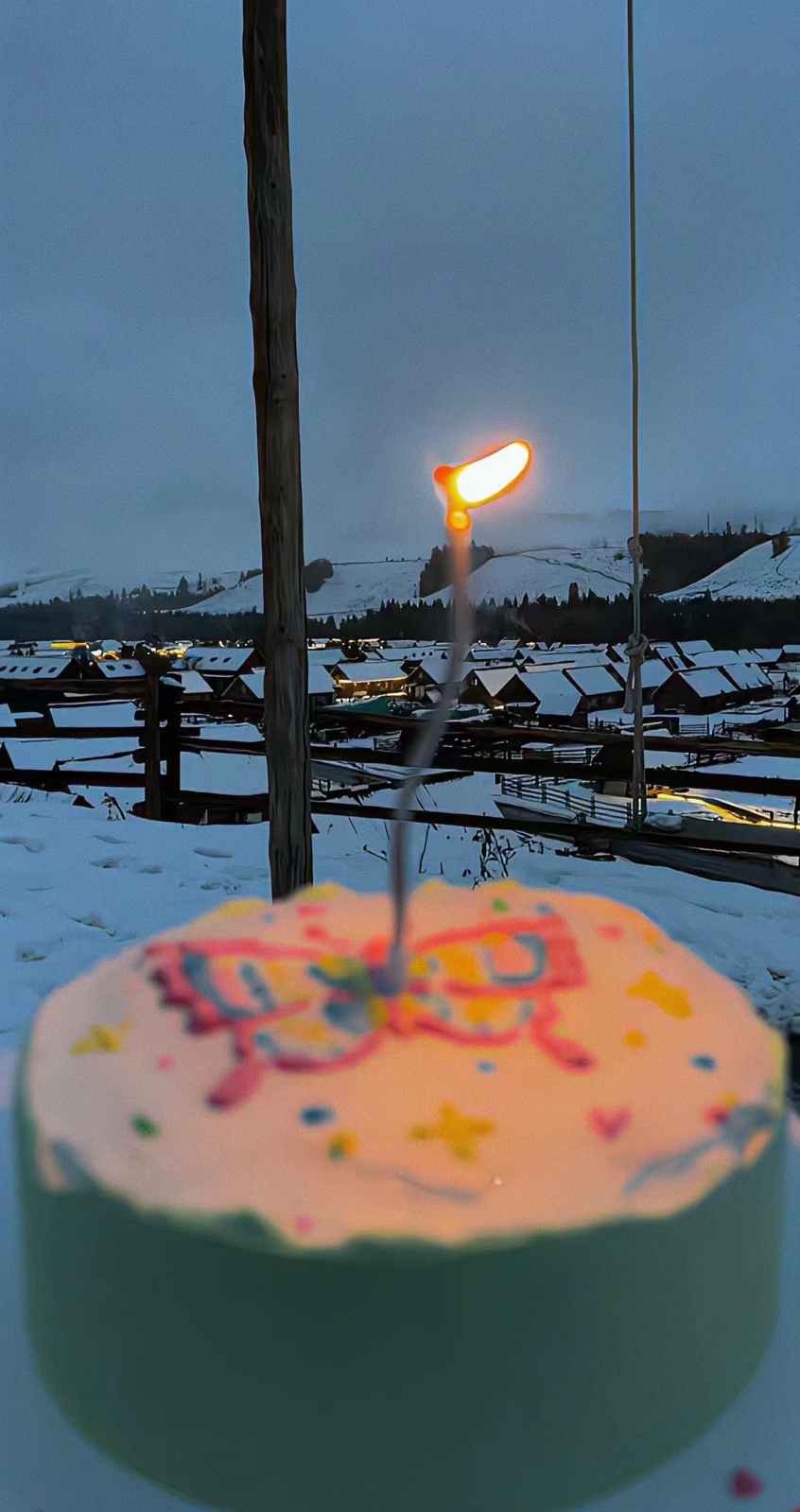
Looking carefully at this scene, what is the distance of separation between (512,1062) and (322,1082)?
0.20 metres

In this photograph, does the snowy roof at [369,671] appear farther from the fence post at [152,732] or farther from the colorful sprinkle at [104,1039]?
the colorful sprinkle at [104,1039]

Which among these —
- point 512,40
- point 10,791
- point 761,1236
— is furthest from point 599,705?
point 761,1236

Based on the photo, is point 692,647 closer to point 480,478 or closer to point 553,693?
point 480,478

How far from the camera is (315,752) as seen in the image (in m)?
4.50

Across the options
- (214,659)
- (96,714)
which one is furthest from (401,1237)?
(214,659)

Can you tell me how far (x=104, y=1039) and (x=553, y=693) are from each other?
13551 mm

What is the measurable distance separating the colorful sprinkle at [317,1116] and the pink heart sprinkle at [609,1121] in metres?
0.26

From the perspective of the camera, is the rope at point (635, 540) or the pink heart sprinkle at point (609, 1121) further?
the rope at point (635, 540)

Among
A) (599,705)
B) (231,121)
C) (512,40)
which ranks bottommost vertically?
(599,705)

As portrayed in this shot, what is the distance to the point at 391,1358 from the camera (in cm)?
72

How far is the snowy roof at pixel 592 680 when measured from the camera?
43.4ft

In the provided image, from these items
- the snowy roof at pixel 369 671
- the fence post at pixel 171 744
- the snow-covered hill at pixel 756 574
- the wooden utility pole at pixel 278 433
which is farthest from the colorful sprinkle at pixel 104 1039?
the snowy roof at pixel 369 671

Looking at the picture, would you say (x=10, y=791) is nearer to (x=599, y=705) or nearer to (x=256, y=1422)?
(x=256, y=1422)

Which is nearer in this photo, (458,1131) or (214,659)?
(458,1131)
